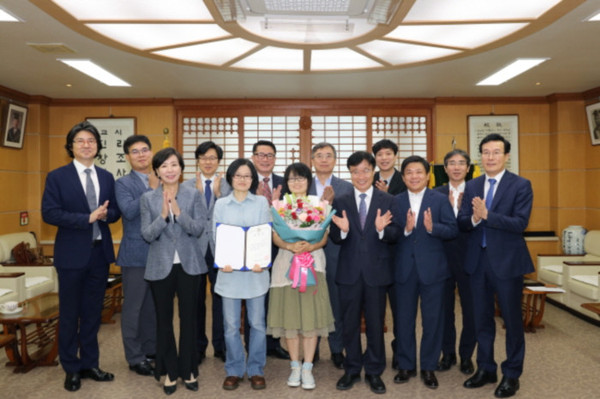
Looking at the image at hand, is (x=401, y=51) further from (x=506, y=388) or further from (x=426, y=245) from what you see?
(x=506, y=388)

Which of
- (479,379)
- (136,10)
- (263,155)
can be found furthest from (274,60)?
(479,379)

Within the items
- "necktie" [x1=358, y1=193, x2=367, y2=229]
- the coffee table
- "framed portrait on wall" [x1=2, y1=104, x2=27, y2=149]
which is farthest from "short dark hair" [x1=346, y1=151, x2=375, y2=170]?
"framed portrait on wall" [x1=2, y1=104, x2=27, y2=149]

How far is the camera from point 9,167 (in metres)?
6.35

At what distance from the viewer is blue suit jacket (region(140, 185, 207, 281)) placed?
2.87 meters

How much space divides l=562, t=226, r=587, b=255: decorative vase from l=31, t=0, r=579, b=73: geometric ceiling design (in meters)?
3.43

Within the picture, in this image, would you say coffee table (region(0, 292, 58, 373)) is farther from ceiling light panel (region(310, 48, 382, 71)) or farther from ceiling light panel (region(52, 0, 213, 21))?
ceiling light panel (region(310, 48, 382, 71))

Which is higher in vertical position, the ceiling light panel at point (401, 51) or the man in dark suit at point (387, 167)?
the ceiling light panel at point (401, 51)

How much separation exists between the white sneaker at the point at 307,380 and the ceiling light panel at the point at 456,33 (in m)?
2.87

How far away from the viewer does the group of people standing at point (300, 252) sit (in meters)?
2.96

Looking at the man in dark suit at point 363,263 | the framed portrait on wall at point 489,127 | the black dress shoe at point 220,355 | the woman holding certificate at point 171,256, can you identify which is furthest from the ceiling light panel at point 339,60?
the black dress shoe at point 220,355

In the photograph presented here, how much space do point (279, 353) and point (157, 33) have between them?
2.99 meters

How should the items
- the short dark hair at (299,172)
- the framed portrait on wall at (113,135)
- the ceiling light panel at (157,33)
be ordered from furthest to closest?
1. the framed portrait on wall at (113,135)
2. the ceiling light panel at (157,33)
3. the short dark hair at (299,172)

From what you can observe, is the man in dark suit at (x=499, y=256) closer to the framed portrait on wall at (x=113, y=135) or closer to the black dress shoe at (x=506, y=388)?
the black dress shoe at (x=506, y=388)

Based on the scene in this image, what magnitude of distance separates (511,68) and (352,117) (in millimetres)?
2506
